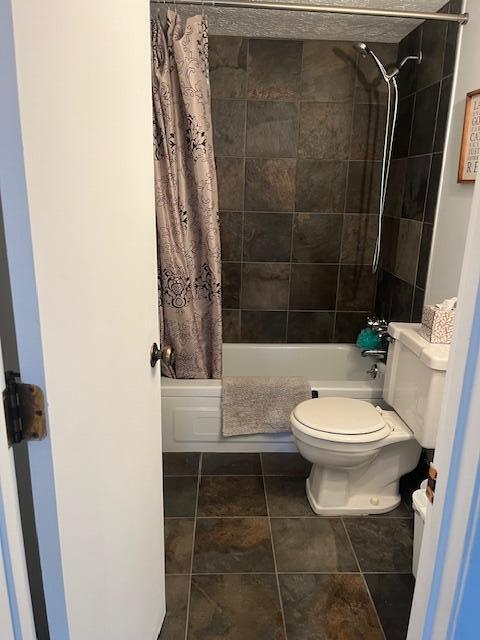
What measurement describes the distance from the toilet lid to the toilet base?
397 mm

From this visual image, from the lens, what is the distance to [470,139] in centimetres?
203

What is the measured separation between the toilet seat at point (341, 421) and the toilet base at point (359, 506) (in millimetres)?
378

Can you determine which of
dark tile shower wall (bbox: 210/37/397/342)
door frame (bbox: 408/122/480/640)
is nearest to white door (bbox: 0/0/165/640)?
door frame (bbox: 408/122/480/640)

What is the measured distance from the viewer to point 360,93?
2.92 metres

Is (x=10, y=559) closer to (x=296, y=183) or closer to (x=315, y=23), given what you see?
(x=296, y=183)

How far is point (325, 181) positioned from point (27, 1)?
2619 millimetres

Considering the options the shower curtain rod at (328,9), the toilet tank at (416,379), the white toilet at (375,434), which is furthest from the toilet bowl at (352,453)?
the shower curtain rod at (328,9)

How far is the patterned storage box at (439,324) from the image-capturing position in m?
1.86

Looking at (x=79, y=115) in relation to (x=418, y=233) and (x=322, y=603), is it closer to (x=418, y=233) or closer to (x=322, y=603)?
(x=322, y=603)

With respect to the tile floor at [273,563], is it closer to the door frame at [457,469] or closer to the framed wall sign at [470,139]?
the door frame at [457,469]

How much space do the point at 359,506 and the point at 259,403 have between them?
0.69 m

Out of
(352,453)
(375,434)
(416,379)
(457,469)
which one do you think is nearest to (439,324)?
(416,379)

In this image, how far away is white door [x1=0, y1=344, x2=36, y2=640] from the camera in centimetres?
67

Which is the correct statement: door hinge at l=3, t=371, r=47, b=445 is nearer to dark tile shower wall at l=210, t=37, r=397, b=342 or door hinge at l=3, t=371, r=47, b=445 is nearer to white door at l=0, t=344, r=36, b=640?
white door at l=0, t=344, r=36, b=640
